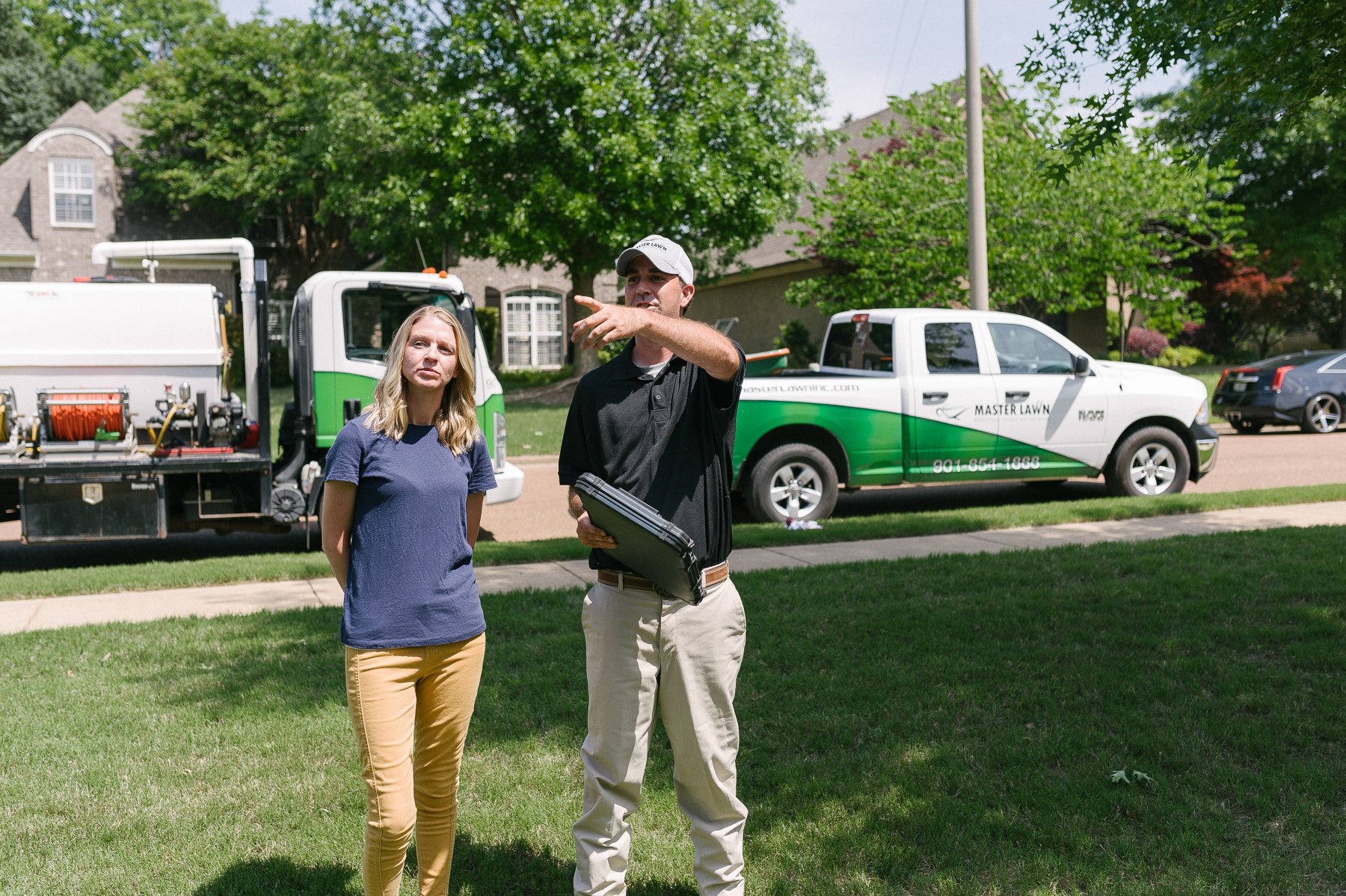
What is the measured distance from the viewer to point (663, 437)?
10.2 feet

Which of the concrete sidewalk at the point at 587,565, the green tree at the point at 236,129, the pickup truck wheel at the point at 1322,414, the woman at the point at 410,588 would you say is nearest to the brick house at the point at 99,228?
the green tree at the point at 236,129

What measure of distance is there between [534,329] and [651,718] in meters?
35.8

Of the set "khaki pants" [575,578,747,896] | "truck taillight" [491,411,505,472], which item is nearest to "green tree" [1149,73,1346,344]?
"truck taillight" [491,411,505,472]

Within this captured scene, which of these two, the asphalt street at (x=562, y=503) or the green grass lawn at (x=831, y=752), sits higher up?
the asphalt street at (x=562, y=503)

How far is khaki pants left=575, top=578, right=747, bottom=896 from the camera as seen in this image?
123 inches

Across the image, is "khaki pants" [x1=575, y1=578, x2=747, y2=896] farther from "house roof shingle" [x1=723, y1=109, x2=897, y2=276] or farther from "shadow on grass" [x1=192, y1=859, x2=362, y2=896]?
"house roof shingle" [x1=723, y1=109, x2=897, y2=276]

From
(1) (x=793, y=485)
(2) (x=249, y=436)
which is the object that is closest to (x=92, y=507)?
(2) (x=249, y=436)

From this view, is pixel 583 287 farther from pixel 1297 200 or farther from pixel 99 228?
pixel 1297 200

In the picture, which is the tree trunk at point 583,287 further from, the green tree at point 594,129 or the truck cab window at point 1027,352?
the truck cab window at point 1027,352

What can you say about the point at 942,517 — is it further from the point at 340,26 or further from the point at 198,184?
the point at 198,184

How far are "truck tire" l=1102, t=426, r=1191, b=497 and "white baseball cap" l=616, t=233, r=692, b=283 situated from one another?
910cm

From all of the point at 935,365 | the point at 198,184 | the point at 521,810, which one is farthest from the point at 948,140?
the point at 198,184

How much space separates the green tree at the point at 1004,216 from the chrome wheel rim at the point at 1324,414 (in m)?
4.29

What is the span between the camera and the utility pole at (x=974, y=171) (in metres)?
13.5
